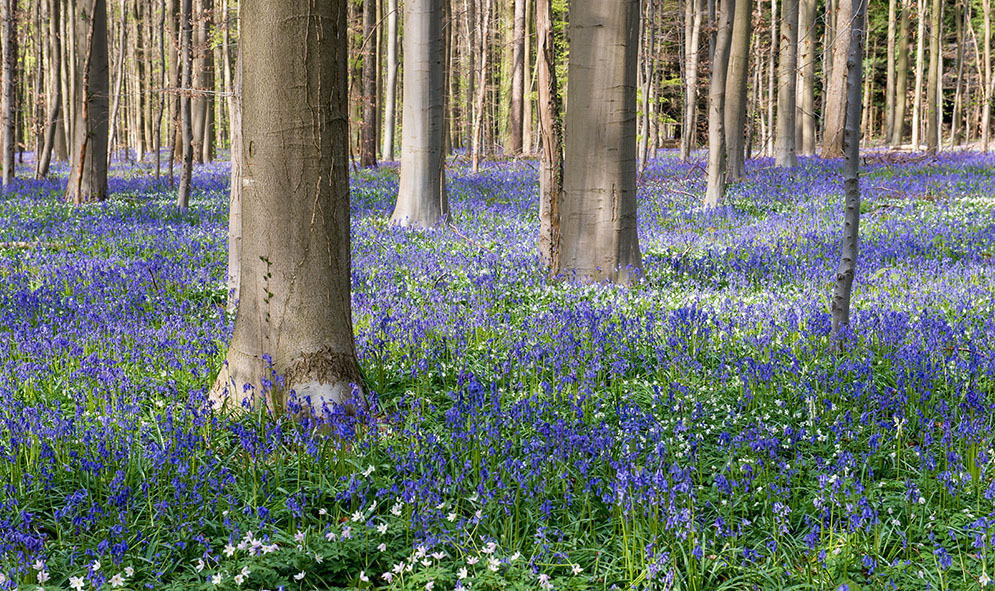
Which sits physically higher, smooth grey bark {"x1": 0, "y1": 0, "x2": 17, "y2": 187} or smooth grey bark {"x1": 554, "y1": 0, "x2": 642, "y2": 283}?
smooth grey bark {"x1": 0, "y1": 0, "x2": 17, "y2": 187}

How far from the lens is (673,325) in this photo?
223 inches

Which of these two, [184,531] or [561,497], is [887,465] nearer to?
[561,497]

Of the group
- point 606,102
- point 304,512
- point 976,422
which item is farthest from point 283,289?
point 606,102

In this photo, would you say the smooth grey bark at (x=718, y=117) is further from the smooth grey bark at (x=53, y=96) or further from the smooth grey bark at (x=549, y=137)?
the smooth grey bark at (x=53, y=96)

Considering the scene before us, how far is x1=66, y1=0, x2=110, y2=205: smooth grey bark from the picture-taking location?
1368 centimetres

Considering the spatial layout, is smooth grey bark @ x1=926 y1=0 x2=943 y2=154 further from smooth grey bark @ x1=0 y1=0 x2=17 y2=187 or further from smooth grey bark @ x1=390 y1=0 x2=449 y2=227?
smooth grey bark @ x1=0 y1=0 x2=17 y2=187

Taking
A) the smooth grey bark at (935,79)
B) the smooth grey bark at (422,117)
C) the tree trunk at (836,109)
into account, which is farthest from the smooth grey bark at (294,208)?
the smooth grey bark at (935,79)

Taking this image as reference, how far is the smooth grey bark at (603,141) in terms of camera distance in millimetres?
7336

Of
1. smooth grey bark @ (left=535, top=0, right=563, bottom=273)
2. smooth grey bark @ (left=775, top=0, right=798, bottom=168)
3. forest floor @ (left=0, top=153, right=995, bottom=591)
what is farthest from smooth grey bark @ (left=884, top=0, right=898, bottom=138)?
forest floor @ (left=0, top=153, right=995, bottom=591)

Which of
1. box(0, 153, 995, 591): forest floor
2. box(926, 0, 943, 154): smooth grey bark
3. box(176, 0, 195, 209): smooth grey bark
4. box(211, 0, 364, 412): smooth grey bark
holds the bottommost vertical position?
box(0, 153, 995, 591): forest floor

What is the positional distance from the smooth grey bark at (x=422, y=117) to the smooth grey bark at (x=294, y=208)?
7.03 meters

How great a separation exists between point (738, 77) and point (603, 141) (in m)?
9.58

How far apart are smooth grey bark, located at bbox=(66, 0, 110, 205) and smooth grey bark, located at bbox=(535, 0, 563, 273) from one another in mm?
9447

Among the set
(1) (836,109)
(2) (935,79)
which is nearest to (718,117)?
(1) (836,109)
